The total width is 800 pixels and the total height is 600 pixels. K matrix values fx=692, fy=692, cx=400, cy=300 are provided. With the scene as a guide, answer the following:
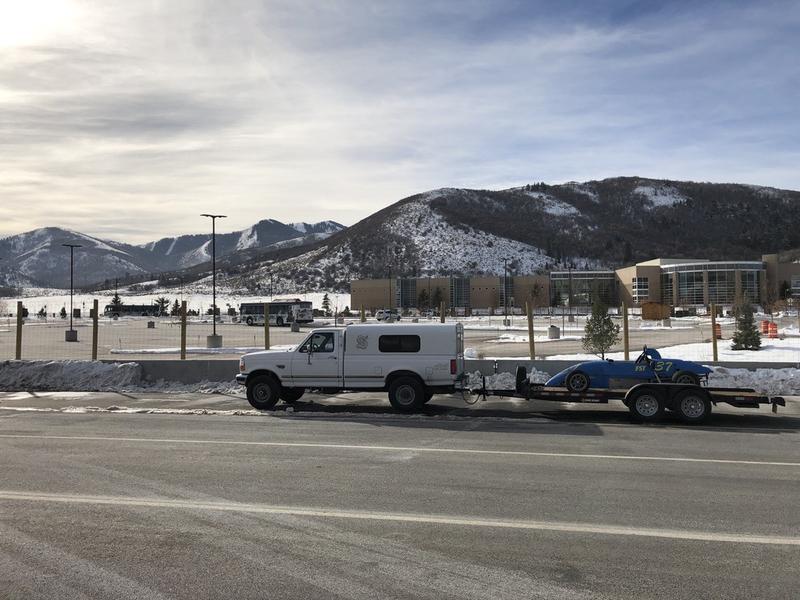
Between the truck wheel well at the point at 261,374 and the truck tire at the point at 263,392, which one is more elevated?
the truck wheel well at the point at 261,374

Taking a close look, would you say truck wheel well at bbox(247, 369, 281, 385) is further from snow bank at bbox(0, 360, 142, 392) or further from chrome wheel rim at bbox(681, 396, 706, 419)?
chrome wheel rim at bbox(681, 396, 706, 419)

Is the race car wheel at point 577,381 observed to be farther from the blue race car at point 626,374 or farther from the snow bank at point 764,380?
the snow bank at point 764,380

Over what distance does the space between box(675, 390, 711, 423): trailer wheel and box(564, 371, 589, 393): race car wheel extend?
5.57 ft

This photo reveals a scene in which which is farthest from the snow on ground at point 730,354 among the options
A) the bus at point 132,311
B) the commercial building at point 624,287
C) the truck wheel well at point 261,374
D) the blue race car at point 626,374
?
the bus at point 132,311

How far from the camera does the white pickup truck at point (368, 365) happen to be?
1438cm

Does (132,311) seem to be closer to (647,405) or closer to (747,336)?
(747,336)

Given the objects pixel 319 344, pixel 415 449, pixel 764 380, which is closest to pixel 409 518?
pixel 415 449

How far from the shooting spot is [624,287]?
465ft

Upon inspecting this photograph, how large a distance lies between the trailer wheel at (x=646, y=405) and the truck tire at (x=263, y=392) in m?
7.30

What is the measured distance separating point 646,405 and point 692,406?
0.79 metres

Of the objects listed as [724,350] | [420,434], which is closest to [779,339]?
[724,350]

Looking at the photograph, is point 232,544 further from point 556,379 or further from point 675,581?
point 556,379

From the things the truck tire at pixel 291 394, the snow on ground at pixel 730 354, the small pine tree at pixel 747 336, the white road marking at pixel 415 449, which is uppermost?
the small pine tree at pixel 747 336

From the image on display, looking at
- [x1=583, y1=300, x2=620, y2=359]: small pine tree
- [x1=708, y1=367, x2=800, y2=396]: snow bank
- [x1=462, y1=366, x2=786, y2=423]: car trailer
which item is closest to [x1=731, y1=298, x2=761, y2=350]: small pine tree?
[x1=583, y1=300, x2=620, y2=359]: small pine tree
